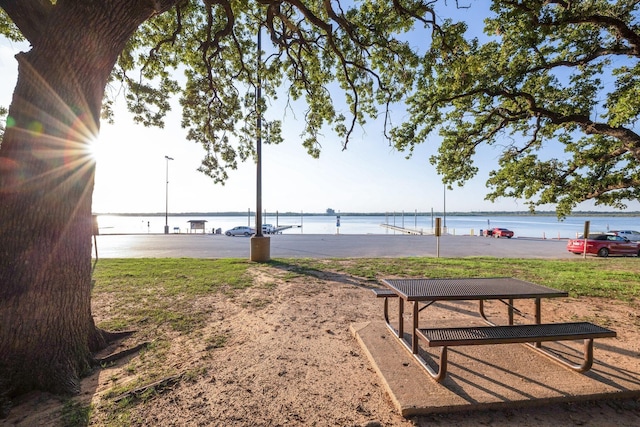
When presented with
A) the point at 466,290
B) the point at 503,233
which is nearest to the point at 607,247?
the point at 503,233

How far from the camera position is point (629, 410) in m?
2.32

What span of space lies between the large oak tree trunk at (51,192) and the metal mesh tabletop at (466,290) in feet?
11.7

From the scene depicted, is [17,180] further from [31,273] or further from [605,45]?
[605,45]

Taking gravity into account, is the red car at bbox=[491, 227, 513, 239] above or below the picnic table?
below

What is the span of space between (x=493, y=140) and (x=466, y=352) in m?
7.21

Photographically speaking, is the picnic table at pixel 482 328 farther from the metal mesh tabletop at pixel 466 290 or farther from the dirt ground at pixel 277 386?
the dirt ground at pixel 277 386

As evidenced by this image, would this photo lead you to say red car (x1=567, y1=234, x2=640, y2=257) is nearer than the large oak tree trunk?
No

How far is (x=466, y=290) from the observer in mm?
3371

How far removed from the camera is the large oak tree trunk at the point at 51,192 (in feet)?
8.48

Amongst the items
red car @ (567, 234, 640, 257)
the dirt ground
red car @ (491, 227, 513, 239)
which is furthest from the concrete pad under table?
red car @ (491, 227, 513, 239)

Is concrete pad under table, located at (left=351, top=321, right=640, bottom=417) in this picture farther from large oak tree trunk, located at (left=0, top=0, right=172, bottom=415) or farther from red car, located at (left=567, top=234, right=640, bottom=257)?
red car, located at (left=567, top=234, right=640, bottom=257)

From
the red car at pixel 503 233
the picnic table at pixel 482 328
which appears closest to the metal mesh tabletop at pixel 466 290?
the picnic table at pixel 482 328

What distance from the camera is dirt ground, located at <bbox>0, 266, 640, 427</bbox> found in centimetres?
221

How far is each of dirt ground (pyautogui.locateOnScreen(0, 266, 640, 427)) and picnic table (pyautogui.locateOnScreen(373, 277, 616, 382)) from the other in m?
0.53
